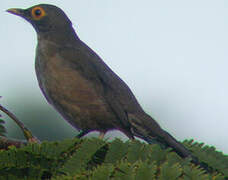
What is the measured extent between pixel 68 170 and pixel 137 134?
3359 mm

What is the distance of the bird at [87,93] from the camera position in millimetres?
6258

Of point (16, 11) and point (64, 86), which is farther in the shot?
point (16, 11)

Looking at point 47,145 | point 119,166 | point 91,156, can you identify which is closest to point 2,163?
point 47,145

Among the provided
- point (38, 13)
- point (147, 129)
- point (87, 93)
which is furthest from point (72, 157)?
point (38, 13)

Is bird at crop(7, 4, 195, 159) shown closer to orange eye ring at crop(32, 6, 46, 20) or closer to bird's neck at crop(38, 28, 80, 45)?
bird's neck at crop(38, 28, 80, 45)

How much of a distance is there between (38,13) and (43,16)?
86 mm

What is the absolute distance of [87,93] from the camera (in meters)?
6.46

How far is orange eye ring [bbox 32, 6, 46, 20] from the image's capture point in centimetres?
730

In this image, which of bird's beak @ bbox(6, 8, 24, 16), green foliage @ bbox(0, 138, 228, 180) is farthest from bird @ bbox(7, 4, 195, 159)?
green foliage @ bbox(0, 138, 228, 180)

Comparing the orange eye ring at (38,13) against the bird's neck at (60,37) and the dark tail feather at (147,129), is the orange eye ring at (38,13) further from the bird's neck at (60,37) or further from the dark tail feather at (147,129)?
the dark tail feather at (147,129)

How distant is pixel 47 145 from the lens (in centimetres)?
325

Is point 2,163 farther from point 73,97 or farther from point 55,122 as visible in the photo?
point 55,122

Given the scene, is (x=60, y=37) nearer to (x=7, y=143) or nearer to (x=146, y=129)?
(x=146, y=129)

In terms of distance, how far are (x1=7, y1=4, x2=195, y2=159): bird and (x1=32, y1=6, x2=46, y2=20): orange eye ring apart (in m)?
0.47
